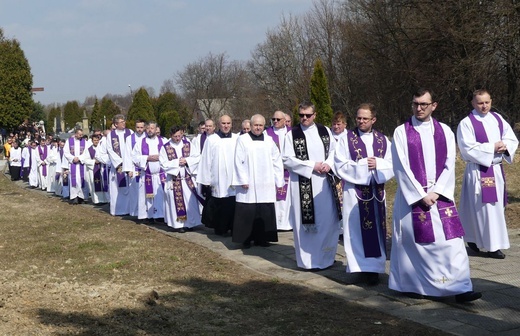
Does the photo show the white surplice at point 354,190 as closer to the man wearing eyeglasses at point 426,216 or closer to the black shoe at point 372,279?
the black shoe at point 372,279

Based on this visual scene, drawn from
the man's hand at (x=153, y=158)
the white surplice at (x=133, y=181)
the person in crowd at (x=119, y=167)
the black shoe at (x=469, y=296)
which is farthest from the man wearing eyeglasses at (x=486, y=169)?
the person in crowd at (x=119, y=167)

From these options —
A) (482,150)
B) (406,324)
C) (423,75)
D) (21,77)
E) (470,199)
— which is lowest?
(406,324)

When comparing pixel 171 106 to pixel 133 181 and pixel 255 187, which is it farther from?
pixel 255 187

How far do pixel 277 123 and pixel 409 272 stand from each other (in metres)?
5.71

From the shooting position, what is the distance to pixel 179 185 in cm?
1234

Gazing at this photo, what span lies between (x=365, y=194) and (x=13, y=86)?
4989 cm

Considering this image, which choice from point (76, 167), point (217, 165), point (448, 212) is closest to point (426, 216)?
point (448, 212)

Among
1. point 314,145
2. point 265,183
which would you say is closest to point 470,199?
point 314,145

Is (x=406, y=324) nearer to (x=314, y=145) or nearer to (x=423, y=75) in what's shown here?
(x=314, y=145)

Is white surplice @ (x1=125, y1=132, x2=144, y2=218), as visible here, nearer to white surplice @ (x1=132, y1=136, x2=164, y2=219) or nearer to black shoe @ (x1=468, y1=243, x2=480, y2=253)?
white surplice @ (x1=132, y1=136, x2=164, y2=219)

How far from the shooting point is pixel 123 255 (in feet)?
32.0

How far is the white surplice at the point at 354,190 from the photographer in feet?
24.7

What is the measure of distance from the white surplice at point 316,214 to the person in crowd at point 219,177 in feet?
9.27

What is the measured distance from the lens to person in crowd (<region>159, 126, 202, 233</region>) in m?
12.2
